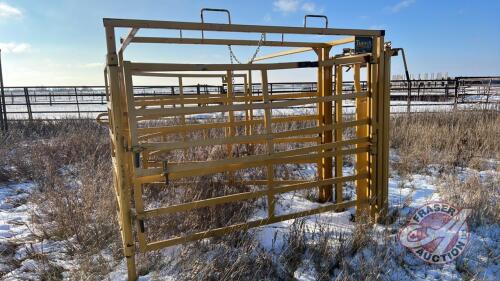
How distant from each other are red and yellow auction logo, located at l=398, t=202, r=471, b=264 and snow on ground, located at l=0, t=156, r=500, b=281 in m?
0.08

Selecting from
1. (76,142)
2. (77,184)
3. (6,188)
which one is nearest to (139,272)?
(77,184)

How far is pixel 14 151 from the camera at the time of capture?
270 inches

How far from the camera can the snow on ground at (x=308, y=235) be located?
9.84 feet

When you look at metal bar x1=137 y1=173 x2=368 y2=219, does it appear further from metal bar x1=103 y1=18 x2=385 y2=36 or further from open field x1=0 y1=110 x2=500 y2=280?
metal bar x1=103 y1=18 x2=385 y2=36

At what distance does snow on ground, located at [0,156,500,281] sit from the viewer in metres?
3.00

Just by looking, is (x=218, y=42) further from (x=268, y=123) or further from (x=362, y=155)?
(x=362, y=155)

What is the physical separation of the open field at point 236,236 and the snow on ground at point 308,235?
1 cm

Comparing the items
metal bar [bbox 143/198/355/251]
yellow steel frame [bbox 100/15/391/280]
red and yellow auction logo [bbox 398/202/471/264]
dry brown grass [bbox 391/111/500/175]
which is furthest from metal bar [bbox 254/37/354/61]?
dry brown grass [bbox 391/111/500/175]

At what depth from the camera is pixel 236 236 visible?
338 cm

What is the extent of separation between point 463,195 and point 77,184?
5.74 metres

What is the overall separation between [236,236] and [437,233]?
215cm

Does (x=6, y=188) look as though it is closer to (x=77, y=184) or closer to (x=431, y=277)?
(x=77, y=184)

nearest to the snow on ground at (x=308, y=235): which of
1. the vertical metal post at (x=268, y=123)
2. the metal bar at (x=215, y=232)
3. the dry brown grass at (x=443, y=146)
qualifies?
the metal bar at (x=215, y=232)

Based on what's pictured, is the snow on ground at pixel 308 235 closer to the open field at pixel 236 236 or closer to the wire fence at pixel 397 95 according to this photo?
the open field at pixel 236 236
